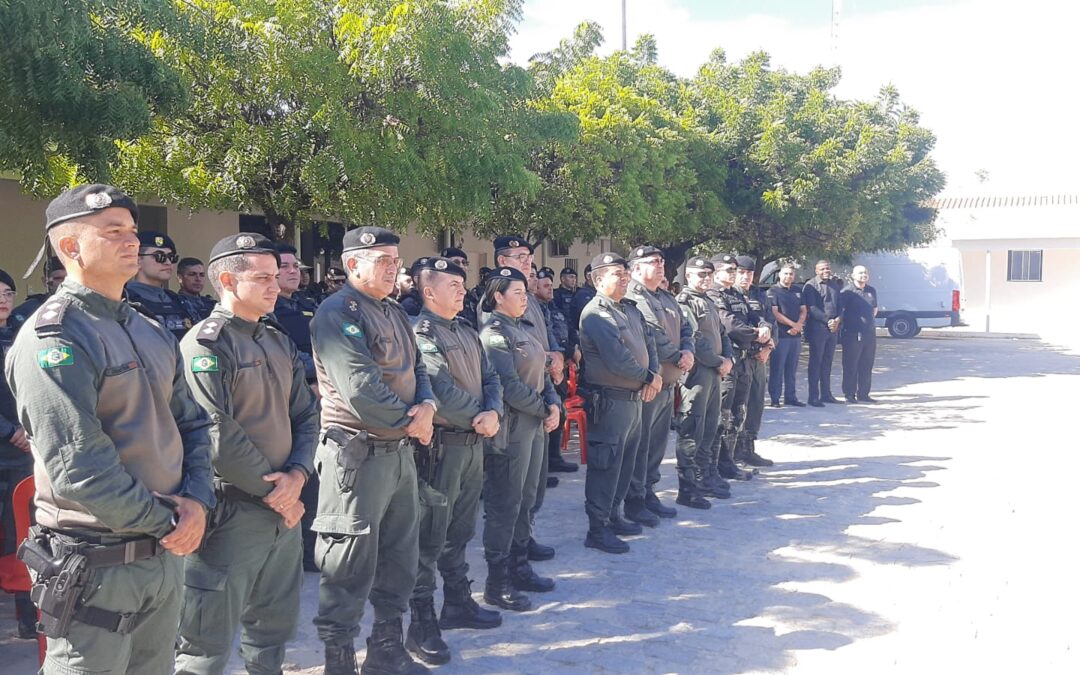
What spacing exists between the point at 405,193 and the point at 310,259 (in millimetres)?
7500

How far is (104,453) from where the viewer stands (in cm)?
238

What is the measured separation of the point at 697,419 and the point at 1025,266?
30.5 metres

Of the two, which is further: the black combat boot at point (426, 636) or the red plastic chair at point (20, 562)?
the black combat boot at point (426, 636)

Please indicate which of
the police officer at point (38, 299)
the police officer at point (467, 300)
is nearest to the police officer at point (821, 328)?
the police officer at point (467, 300)

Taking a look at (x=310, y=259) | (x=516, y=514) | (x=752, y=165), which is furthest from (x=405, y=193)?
(x=752, y=165)

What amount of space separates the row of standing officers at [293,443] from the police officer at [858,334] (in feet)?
22.3

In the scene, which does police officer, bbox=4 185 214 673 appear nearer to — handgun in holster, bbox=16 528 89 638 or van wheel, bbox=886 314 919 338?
handgun in holster, bbox=16 528 89 638

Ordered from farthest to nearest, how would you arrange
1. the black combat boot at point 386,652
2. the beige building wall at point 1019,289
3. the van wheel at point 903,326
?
the beige building wall at point 1019,289 < the van wheel at point 903,326 < the black combat boot at point 386,652

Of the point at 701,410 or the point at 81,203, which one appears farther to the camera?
the point at 701,410

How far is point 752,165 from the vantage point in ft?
53.9

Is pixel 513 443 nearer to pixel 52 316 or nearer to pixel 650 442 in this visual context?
pixel 650 442

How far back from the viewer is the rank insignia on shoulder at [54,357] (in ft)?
7.68

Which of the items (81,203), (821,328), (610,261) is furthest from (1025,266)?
(81,203)

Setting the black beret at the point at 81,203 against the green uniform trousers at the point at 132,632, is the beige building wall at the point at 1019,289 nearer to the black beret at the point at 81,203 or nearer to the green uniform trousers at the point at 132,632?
the green uniform trousers at the point at 132,632
